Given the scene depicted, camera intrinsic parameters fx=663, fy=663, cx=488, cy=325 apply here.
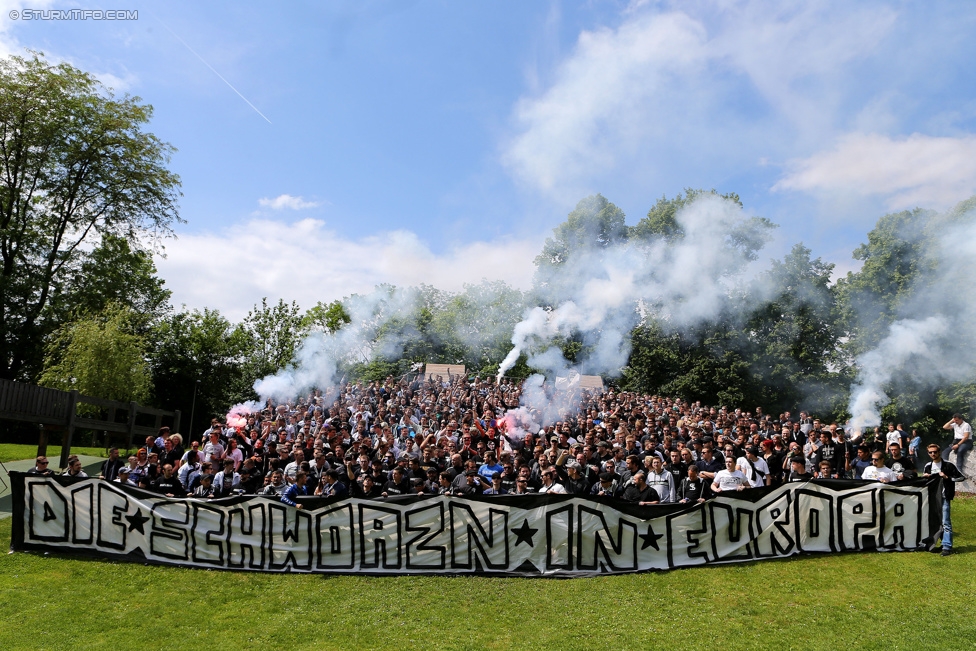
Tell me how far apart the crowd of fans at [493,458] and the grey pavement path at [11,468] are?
3.07 m

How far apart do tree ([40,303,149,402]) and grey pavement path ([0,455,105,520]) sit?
17.4 feet

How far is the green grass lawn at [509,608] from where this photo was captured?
8188 millimetres

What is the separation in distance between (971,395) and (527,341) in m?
21.5

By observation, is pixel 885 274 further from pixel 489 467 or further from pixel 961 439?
pixel 489 467

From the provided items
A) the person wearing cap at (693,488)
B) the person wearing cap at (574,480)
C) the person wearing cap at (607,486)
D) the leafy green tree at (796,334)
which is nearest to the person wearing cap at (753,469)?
the person wearing cap at (693,488)

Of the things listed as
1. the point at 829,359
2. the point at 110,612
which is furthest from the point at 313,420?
the point at 829,359

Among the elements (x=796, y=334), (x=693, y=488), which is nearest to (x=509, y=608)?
(x=693, y=488)

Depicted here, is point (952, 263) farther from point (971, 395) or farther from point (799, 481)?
point (799, 481)

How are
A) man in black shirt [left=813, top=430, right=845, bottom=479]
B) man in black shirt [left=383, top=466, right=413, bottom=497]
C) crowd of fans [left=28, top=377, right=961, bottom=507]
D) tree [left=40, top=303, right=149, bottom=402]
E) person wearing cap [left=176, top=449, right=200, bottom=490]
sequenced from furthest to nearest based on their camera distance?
tree [left=40, top=303, right=149, bottom=402] → man in black shirt [left=813, top=430, right=845, bottom=479] → person wearing cap [left=176, top=449, right=200, bottom=490] → man in black shirt [left=383, top=466, right=413, bottom=497] → crowd of fans [left=28, top=377, right=961, bottom=507]

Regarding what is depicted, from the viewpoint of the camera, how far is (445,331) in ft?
166

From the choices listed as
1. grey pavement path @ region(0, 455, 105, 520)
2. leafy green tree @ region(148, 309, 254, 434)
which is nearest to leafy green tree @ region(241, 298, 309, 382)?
leafy green tree @ region(148, 309, 254, 434)

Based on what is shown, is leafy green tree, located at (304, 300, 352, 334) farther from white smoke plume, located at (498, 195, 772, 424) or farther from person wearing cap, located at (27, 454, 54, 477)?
person wearing cap, located at (27, 454, 54, 477)

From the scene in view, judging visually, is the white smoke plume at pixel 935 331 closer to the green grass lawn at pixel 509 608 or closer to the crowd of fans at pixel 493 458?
the crowd of fans at pixel 493 458

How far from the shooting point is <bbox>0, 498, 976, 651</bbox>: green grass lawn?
26.9 feet
